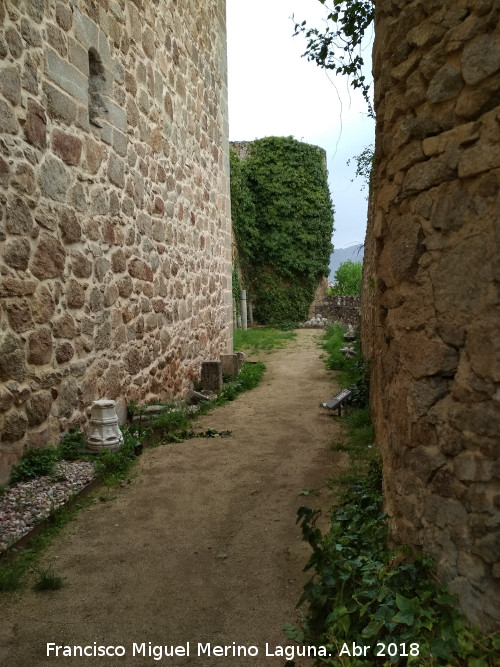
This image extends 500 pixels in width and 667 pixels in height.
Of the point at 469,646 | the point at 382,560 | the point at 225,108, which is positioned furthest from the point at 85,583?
the point at 225,108

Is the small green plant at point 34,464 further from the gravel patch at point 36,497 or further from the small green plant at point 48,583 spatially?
the small green plant at point 48,583

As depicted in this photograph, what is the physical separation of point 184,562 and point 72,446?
5.82ft

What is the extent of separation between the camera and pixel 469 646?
1.74 meters

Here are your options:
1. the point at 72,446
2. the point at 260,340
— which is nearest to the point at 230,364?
the point at 72,446

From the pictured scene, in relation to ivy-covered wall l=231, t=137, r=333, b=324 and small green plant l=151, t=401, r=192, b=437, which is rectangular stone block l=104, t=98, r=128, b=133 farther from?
ivy-covered wall l=231, t=137, r=333, b=324

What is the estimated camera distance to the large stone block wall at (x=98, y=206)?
3.73 metres

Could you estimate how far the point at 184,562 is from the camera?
9.50ft

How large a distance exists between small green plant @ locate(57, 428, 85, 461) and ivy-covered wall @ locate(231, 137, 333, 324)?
14.6m

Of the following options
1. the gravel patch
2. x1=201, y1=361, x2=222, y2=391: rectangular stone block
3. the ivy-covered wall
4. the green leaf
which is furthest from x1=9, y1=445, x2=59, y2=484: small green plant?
the ivy-covered wall

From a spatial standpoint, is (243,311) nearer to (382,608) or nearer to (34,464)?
(34,464)

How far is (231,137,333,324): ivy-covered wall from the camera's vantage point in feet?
62.8

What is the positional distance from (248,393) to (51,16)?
5138mm

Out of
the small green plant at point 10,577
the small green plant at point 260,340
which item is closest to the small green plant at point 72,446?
the small green plant at point 10,577

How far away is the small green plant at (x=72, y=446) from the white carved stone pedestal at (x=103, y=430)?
7 centimetres
